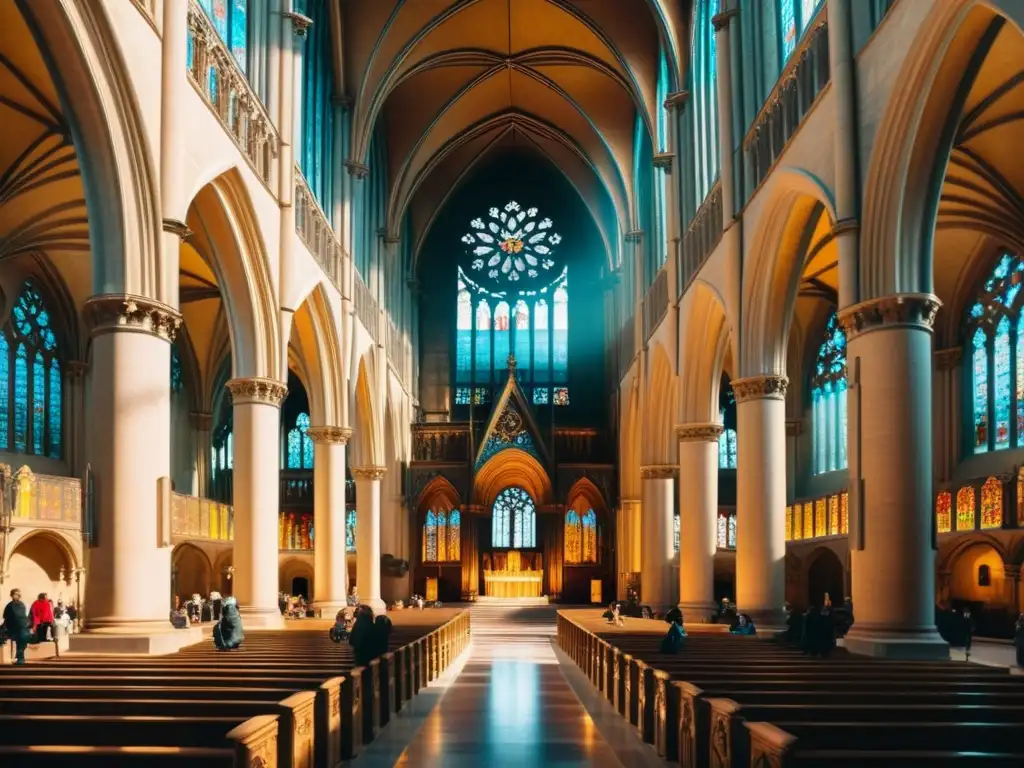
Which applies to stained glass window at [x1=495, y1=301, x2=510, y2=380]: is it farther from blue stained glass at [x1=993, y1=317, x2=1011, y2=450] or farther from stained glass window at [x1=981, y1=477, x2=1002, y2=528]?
stained glass window at [x1=981, y1=477, x2=1002, y2=528]

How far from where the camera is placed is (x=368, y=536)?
34.1 metres

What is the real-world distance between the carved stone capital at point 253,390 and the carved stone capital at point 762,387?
8815mm

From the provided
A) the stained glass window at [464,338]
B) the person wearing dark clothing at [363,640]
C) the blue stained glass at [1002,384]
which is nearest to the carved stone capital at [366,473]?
the stained glass window at [464,338]

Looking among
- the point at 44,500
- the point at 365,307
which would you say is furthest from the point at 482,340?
the point at 44,500

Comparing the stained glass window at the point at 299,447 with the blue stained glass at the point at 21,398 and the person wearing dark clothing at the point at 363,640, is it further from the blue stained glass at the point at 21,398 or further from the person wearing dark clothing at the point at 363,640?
the person wearing dark clothing at the point at 363,640

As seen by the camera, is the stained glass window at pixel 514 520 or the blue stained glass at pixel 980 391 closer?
the blue stained glass at pixel 980 391

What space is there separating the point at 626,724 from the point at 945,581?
1781 centimetres

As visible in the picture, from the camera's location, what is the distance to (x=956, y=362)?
30172 mm

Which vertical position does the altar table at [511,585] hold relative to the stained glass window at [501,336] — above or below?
below

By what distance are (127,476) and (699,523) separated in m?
15.8

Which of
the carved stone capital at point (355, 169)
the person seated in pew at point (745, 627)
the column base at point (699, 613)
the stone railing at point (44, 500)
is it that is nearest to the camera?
the person seated in pew at point (745, 627)

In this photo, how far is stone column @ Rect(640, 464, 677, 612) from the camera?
32.8 metres

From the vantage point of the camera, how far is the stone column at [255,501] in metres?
21.8

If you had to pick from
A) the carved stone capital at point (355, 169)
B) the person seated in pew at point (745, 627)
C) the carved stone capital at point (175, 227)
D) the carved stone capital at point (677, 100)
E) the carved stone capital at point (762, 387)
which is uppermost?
the carved stone capital at point (677, 100)
